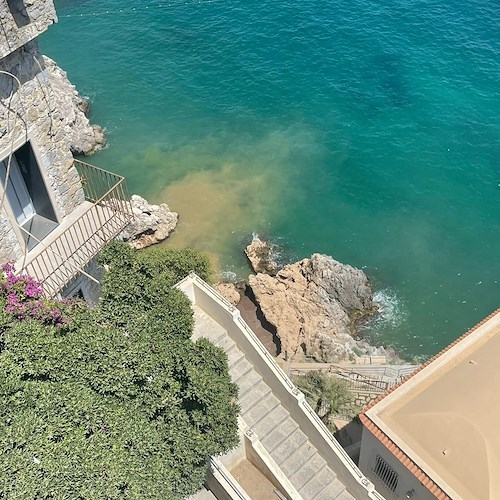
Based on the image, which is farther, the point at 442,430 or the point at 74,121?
the point at 74,121

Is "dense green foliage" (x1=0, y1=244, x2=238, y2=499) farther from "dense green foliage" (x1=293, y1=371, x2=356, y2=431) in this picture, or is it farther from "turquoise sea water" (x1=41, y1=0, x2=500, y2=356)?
"turquoise sea water" (x1=41, y1=0, x2=500, y2=356)

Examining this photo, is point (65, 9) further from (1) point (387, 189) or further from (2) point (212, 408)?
(2) point (212, 408)

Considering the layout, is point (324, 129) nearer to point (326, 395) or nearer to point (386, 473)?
point (326, 395)

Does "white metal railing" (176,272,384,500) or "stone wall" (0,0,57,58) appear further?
"white metal railing" (176,272,384,500)

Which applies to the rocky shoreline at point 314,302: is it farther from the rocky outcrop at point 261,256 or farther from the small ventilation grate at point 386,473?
the small ventilation grate at point 386,473

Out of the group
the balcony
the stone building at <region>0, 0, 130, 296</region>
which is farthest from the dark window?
the balcony

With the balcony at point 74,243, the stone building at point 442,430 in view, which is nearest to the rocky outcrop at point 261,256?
the stone building at point 442,430

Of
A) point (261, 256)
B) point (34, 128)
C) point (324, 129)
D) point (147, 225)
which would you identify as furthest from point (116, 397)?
point (324, 129)
